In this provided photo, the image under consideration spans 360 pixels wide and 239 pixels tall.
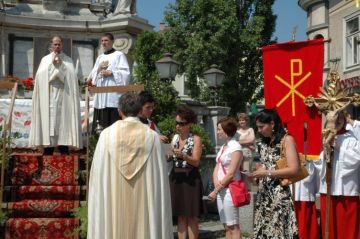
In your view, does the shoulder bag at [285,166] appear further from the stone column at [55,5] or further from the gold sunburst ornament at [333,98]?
the stone column at [55,5]

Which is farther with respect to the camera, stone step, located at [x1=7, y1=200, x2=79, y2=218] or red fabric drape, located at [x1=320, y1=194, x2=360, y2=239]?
stone step, located at [x1=7, y1=200, x2=79, y2=218]

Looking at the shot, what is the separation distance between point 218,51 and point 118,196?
23.5 metres

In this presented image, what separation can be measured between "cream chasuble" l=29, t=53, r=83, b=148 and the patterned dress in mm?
4262

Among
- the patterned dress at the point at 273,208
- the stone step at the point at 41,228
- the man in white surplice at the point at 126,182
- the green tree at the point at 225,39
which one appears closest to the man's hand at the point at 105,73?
the stone step at the point at 41,228

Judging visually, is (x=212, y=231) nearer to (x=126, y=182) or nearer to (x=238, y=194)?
(x=238, y=194)

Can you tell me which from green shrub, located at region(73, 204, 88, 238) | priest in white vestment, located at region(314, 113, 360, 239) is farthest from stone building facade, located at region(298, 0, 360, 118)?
green shrub, located at region(73, 204, 88, 238)

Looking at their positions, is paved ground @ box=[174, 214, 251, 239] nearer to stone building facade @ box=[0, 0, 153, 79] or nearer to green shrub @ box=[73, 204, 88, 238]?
green shrub @ box=[73, 204, 88, 238]

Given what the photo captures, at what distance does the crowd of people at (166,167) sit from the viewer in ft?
17.0

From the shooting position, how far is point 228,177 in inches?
257

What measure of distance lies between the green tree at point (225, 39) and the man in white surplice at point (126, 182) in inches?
910

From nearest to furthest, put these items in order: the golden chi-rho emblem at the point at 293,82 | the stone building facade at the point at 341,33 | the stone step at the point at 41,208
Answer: the golden chi-rho emblem at the point at 293,82, the stone step at the point at 41,208, the stone building facade at the point at 341,33

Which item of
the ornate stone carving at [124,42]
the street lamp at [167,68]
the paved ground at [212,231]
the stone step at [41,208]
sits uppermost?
the ornate stone carving at [124,42]

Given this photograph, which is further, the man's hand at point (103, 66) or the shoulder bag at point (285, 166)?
the man's hand at point (103, 66)

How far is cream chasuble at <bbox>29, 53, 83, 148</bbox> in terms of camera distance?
8.89 meters
